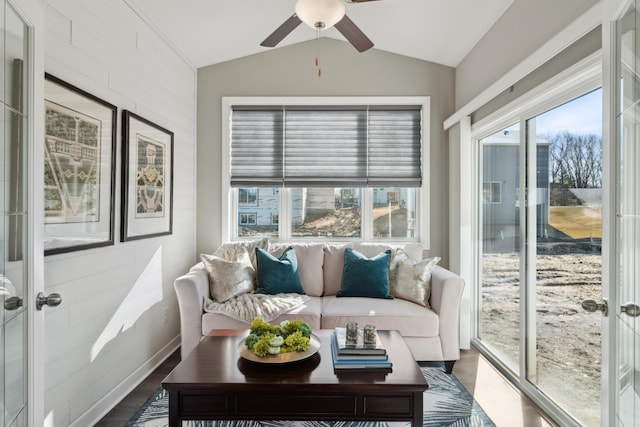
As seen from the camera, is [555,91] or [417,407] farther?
[555,91]

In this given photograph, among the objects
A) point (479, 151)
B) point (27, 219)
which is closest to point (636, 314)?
point (27, 219)

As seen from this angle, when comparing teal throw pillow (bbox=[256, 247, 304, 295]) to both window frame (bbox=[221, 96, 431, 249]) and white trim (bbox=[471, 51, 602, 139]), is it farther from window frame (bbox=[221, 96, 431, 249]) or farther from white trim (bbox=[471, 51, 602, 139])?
white trim (bbox=[471, 51, 602, 139])

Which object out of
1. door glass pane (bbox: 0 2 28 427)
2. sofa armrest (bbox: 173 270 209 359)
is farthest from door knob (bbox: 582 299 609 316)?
sofa armrest (bbox: 173 270 209 359)

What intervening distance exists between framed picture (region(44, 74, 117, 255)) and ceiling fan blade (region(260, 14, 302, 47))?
111cm

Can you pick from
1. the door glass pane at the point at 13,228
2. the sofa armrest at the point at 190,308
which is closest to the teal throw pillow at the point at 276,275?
the sofa armrest at the point at 190,308

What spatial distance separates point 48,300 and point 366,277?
→ 249 cm

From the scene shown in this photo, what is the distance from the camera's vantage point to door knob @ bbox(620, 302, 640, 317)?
1.17m

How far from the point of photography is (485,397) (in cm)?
269

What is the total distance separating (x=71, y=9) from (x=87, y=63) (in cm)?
28

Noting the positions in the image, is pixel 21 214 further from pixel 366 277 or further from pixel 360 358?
pixel 366 277

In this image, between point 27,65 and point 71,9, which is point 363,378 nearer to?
point 27,65

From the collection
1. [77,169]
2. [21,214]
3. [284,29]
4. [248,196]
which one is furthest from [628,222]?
[248,196]

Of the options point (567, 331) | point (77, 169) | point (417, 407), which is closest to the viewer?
point (417, 407)

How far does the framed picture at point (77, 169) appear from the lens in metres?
1.99
